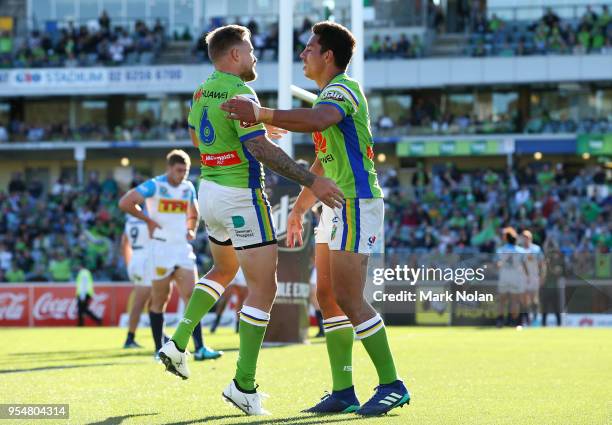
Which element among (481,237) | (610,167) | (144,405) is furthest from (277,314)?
(610,167)

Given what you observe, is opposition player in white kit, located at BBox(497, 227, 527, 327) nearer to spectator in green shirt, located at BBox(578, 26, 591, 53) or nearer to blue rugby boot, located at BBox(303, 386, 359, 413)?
blue rugby boot, located at BBox(303, 386, 359, 413)

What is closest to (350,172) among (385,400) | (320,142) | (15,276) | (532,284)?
(320,142)

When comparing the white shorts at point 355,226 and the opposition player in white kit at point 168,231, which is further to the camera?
the opposition player in white kit at point 168,231

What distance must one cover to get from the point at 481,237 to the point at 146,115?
20173mm

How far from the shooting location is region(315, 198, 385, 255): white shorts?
6645 millimetres

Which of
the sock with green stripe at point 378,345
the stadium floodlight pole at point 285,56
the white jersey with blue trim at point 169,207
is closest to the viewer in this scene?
the sock with green stripe at point 378,345

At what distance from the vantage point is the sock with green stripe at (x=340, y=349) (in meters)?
6.91

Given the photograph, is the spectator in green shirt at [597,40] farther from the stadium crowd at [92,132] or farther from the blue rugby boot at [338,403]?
the blue rugby boot at [338,403]

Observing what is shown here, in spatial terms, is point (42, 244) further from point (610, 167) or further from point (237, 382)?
point (237, 382)

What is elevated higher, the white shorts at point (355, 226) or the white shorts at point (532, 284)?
the white shorts at point (355, 226)

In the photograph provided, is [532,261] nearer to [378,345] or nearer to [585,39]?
[378,345]

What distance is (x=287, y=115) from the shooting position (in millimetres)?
6422

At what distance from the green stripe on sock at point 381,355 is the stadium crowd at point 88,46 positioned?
39213 millimetres

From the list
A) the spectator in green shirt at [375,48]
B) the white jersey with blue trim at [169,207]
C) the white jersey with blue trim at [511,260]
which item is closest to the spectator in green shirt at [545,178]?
the spectator in green shirt at [375,48]
